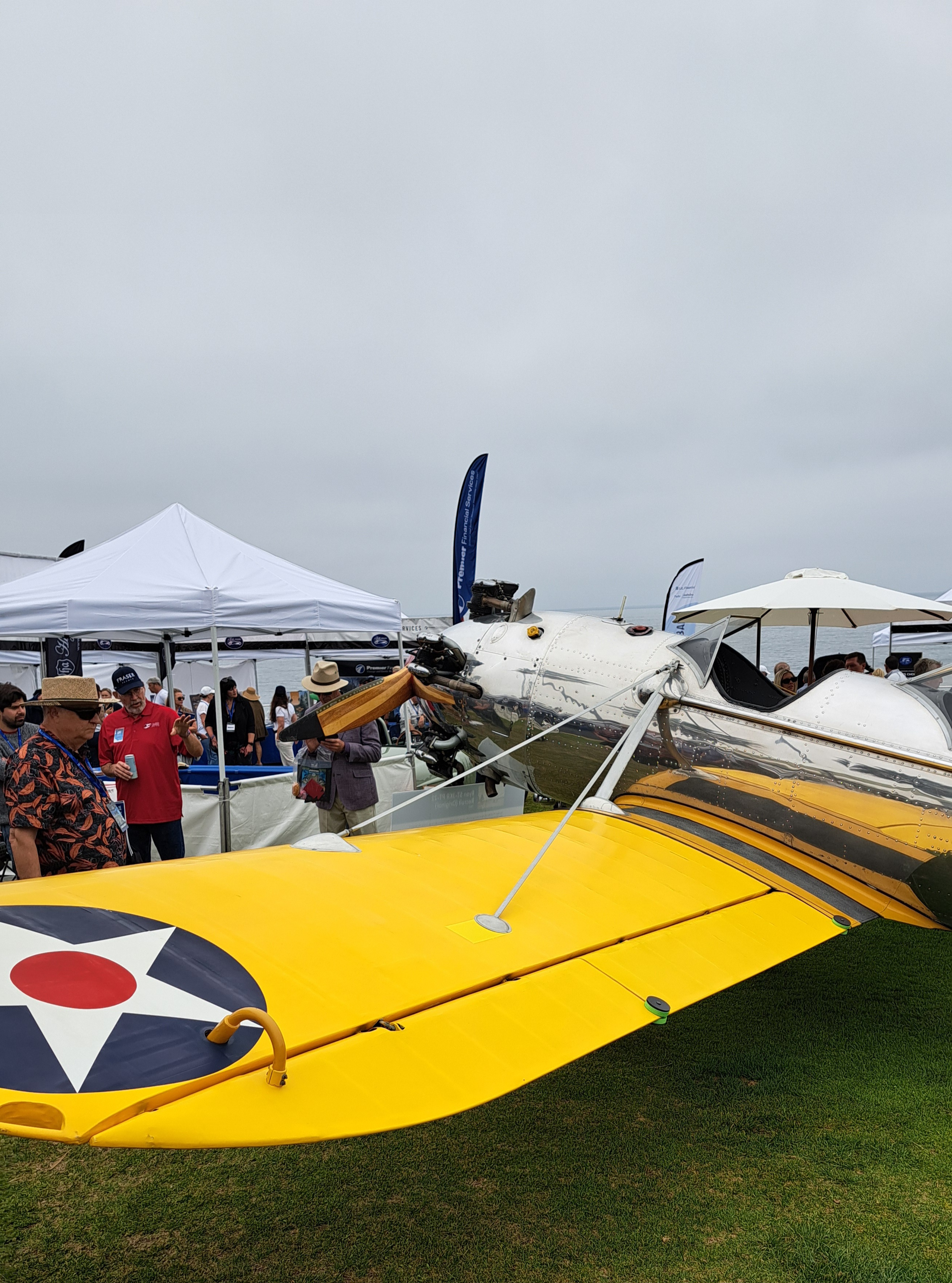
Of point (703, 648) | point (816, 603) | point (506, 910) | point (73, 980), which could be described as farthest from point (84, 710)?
point (816, 603)

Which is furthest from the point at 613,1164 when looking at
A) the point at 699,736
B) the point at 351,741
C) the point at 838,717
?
the point at 351,741

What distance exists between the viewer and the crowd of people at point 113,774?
3395mm

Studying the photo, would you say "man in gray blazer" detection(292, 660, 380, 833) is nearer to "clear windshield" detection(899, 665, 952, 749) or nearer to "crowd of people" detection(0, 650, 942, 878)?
"crowd of people" detection(0, 650, 942, 878)

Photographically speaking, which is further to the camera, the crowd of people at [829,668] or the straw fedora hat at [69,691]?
the crowd of people at [829,668]

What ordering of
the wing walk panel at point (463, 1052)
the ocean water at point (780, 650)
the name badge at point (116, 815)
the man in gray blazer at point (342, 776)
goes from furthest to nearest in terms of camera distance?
the ocean water at point (780, 650)
the man in gray blazer at point (342, 776)
the name badge at point (116, 815)
the wing walk panel at point (463, 1052)

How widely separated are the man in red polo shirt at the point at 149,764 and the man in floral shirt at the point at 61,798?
1.46 m

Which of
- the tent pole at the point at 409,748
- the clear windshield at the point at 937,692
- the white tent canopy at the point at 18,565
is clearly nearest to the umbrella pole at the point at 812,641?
the tent pole at the point at 409,748

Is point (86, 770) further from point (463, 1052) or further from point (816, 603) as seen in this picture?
point (816, 603)

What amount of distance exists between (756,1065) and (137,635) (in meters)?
10.5

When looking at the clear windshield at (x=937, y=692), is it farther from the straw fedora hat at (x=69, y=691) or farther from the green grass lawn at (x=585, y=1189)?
the straw fedora hat at (x=69, y=691)

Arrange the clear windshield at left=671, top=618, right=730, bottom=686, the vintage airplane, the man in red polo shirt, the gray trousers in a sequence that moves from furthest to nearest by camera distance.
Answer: the gray trousers < the man in red polo shirt < the clear windshield at left=671, top=618, right=730, bottom=686 < the vintage airplane

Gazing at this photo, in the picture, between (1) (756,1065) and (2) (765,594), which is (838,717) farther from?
(2) (765,594)

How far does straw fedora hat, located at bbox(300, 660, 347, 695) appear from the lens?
5926 mm

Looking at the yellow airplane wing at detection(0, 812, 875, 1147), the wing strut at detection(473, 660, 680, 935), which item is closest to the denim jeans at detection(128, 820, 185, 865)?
the yellow airplane wing at detection(0, 812, 875, 1147)
